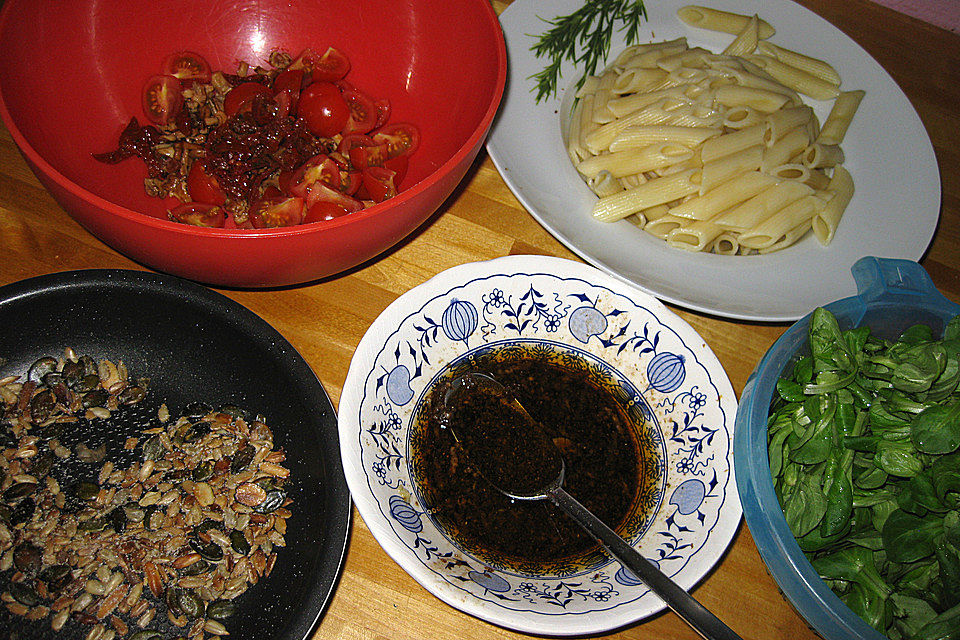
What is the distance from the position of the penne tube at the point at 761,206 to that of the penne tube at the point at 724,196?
0.6 inches

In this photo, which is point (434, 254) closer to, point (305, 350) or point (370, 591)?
point (305, 350)

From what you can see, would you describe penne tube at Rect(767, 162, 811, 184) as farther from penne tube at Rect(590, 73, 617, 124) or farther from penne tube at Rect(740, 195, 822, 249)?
penne tube at Rect(590, 73, 617, 124)

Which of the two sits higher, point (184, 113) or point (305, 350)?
point (184, 113)

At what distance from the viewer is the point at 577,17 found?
66.0 inches

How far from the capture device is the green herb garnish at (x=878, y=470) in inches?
38.0

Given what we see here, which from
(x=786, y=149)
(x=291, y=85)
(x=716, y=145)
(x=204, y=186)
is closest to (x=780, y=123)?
(x=786, y=149)

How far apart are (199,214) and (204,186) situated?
8 centimetres

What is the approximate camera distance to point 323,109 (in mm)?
1377

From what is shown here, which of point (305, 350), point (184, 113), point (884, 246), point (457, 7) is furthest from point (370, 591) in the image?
point (884, 246)

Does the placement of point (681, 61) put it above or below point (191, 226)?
above

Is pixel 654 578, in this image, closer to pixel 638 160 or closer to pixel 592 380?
pixel 592 380

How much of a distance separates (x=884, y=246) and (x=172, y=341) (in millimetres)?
1527

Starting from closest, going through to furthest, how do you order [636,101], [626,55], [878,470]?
[878,470] → [636,101] → [626,55]

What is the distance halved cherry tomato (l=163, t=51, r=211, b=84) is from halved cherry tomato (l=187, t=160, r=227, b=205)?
10.8 inches
